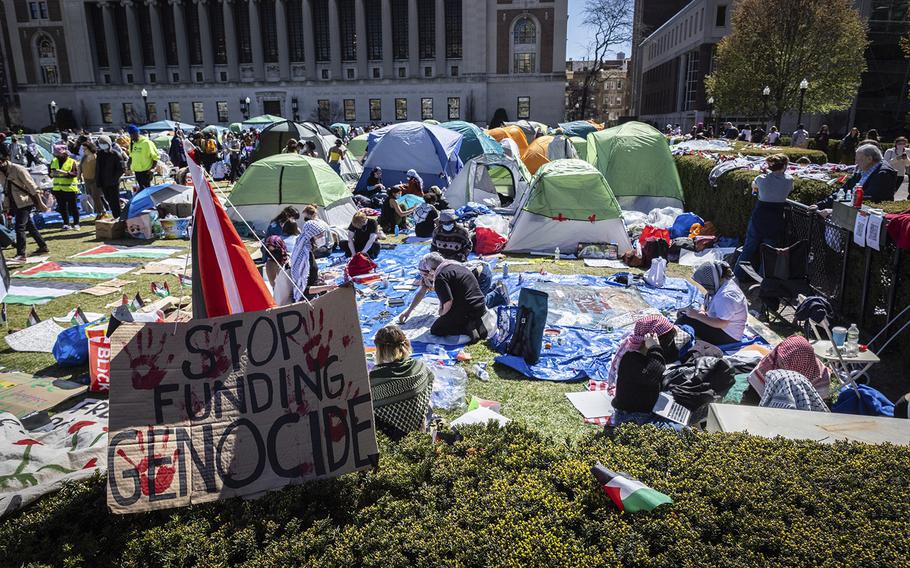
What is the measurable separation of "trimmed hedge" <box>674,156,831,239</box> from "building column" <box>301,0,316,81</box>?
52905 millimetres

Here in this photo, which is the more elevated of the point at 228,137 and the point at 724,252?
the point at 228,137

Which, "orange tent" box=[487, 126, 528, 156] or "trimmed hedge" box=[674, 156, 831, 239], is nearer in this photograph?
"trimmed hedge" box=[674, 156, 831, 239]

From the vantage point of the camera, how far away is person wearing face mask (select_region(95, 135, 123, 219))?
1305 cm

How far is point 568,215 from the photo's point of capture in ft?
36.2

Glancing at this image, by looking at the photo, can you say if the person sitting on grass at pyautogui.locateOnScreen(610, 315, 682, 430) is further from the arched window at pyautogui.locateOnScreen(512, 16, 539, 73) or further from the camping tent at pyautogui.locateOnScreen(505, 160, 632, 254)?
the arched window at pyautogui.locateOnScreen(512, 16, 539, 73)

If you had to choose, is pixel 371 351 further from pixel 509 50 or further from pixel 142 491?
pixel 509 50

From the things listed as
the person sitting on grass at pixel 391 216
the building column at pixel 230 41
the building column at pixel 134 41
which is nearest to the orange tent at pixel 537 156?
the person sitting on grass at pixel 391 216

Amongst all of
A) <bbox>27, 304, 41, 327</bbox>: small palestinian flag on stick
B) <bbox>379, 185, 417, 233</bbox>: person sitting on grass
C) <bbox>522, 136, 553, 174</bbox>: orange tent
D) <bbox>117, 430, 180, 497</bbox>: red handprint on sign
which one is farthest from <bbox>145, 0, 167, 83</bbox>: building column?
<bbox>117, 430, 180, 497</bbox>: red handprint on sign

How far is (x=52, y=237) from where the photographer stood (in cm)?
1259

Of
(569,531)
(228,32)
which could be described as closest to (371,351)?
(569,531)

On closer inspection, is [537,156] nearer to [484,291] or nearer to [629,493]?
[484,291]

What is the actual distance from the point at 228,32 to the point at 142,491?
66.5 m

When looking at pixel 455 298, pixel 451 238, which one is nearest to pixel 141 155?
pixel 451 238

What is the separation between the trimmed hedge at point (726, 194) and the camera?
29.8 ft
